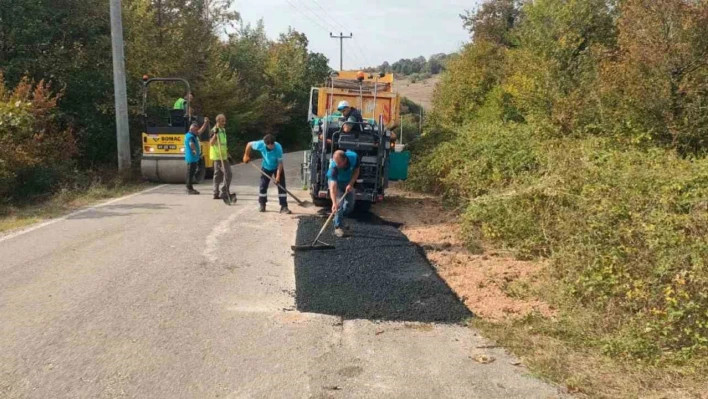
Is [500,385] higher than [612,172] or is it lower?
lower

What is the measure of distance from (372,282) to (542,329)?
1.82 m

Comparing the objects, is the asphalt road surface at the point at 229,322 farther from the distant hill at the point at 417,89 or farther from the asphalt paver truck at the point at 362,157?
the distant hill at the point at 417,89

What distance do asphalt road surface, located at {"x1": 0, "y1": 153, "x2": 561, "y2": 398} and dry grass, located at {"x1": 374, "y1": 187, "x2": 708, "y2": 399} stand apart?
23cm

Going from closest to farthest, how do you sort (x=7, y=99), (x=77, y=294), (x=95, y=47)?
(x=77, y=294)
(x=7, y=99)
(x=95, y=47)

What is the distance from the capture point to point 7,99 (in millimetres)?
12094

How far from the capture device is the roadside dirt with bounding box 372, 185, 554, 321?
5484mm

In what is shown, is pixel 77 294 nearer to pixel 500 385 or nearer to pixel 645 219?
pixel 500 385

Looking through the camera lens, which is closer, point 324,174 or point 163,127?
point 324,174

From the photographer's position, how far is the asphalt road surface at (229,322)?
3867 millimetres

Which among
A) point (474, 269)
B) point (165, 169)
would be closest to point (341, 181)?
point (474, 269)

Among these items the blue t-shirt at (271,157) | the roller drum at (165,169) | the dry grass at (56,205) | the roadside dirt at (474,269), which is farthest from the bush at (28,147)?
→ the roadside dirt at (474,269)

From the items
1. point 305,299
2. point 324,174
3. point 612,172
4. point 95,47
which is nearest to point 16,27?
point 95,47

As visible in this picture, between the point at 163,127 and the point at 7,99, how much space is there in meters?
3.20

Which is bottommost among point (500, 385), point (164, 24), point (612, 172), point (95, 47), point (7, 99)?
point (500, 385)
